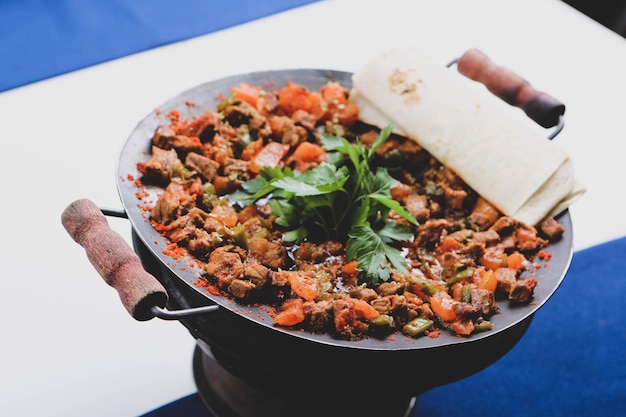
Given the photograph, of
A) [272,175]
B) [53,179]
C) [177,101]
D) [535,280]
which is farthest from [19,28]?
[535,280]

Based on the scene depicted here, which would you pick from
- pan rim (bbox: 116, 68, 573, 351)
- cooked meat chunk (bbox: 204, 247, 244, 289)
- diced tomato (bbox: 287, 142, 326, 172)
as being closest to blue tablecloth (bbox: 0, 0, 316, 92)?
pan rim (bbox: 116, 68, 573, 351)

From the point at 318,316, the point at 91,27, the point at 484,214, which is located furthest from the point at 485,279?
the point at 91,27

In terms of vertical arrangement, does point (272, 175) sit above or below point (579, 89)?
A: above

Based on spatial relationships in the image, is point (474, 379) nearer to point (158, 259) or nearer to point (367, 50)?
point (158, 259)

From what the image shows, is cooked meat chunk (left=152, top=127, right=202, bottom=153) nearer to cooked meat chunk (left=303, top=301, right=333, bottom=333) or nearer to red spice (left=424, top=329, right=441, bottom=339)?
cooked meat chunk (left=303, top=301, right=333, bottom=333)

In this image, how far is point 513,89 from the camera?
2.83m

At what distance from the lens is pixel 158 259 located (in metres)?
2.12

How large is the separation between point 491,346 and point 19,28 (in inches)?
136

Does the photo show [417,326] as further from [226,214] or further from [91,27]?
[91,27]

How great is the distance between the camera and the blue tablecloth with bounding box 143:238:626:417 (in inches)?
120

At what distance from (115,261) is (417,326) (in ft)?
2.88

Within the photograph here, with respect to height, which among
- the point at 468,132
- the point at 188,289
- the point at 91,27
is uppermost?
the point at 468,132

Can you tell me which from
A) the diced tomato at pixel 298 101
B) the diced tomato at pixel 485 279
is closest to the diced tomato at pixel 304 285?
the diced tomato at pixel 485 279

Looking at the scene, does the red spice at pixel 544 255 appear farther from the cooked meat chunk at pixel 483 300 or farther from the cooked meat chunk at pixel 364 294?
the cooked meat chunk at pixel 364 294
